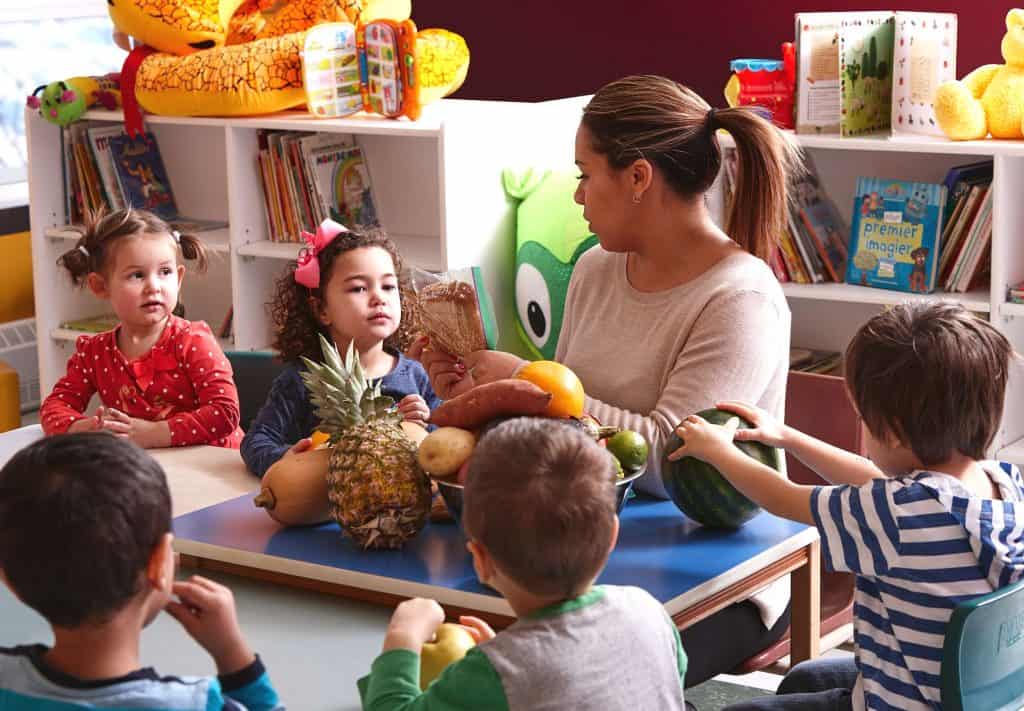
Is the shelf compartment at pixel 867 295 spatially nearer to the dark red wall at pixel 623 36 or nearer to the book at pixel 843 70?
the book at pixel 843 70

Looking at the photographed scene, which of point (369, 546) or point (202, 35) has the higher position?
point (202, 35)

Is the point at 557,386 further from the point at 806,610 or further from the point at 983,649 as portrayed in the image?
the point at 983,649

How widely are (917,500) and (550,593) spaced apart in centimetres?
51

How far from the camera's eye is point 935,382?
1.61 metres

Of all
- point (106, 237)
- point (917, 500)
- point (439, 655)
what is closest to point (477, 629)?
point (439, 655)

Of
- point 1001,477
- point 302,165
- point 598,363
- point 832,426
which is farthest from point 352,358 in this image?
point 302,165

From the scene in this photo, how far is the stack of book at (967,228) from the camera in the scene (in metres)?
3.39

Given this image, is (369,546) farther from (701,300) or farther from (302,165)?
(302,165)

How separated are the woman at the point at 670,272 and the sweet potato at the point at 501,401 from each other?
0.25m

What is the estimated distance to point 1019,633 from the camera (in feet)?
5.24

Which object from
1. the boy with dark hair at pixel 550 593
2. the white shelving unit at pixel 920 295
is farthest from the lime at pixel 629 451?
the white shelving unit at pixel 920 295

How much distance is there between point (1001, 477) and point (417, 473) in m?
0.68

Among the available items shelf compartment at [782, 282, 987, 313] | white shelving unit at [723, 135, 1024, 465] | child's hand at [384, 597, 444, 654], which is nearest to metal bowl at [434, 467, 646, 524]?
child's hand at [384, 597, 444, 654]

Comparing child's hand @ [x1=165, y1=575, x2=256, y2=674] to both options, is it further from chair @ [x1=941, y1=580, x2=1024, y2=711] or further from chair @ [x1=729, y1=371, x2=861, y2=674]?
chair @ [x1=729, y1=371, x2=861, y2=674]
